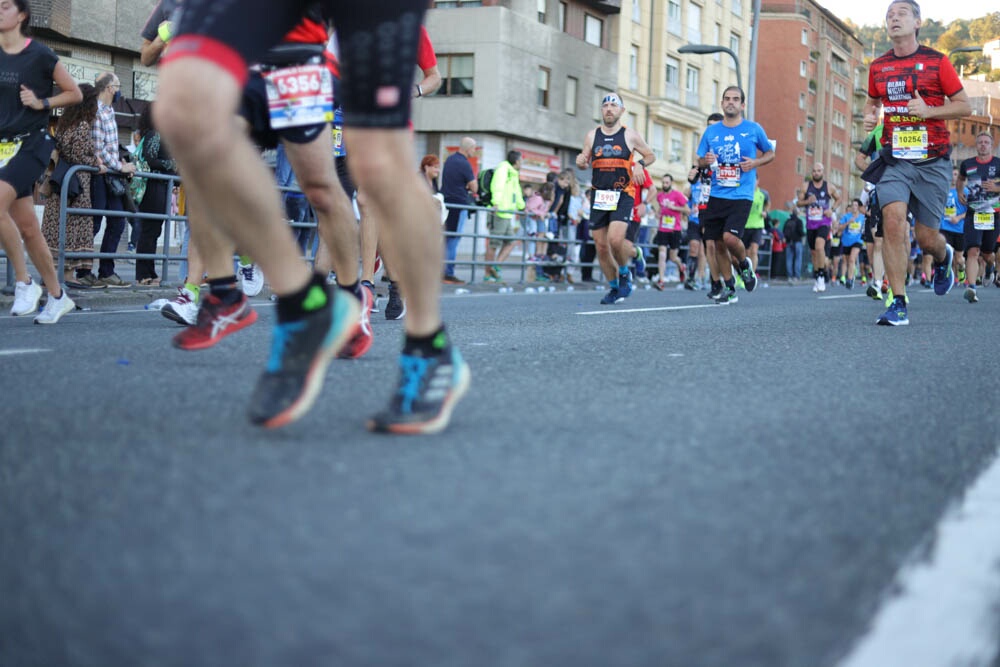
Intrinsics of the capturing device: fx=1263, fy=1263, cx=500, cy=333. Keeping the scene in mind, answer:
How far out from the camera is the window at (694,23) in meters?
56.2

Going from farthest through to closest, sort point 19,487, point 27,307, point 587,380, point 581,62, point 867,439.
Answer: point 581,62 → point 27,307 → point 587,380 → point 867,439 → point 19,487

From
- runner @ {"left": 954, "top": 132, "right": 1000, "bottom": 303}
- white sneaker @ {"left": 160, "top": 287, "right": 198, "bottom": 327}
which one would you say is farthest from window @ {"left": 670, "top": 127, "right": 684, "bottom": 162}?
Result: white sneaker @ {"left": 160, "top": 287, "right": 198, "bottom": 327}

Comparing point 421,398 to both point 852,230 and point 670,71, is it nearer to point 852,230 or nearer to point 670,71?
point 852,230

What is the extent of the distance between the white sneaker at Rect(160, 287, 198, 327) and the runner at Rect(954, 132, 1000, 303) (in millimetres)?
13363

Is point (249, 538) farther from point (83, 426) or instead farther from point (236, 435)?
point (83, 426)

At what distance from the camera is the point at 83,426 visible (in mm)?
3176

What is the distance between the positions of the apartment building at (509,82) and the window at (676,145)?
9.88 meters

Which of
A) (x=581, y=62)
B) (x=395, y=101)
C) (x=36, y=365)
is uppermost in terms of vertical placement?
(x=581, y=62)

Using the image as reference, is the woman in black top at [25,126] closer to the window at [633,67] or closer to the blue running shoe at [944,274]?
the blue running shoe at [944,274]

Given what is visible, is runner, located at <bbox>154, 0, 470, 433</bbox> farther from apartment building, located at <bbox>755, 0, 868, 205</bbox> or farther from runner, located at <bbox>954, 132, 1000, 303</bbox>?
apartment building, located at <bbox>755, 0, 868, 205</bbox>

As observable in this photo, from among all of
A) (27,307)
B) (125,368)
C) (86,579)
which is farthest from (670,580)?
(27,307)

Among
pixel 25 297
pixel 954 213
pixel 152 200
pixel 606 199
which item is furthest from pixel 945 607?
pixel 954 213

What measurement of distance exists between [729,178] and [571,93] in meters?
33.3

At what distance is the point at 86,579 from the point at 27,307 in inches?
247
